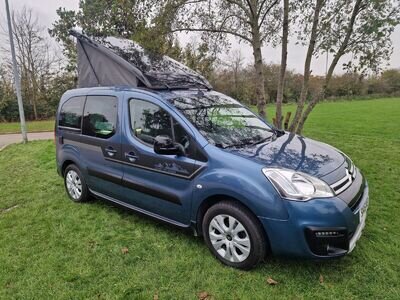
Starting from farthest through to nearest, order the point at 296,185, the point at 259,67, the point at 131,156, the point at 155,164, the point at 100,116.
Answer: the point at 259,67 < the point at 100,116 < the point at 131,156 < the point at 155,164 < the point at 296,185

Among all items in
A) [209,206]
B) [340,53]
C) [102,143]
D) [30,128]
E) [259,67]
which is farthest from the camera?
[30,128]

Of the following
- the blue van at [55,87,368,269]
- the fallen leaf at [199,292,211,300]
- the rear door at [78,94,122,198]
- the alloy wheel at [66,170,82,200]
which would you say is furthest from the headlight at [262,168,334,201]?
the alloy wheel at [66,170,82,200]

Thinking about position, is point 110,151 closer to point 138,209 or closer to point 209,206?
point 138,209

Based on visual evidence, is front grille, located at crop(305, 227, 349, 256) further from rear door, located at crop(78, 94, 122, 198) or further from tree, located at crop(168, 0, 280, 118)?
tree, located at crop(168, 0, 280, 118)

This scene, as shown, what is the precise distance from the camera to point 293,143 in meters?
3.34

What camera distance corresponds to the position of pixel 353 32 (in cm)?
600

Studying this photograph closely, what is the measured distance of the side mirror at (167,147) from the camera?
2984 millimetres

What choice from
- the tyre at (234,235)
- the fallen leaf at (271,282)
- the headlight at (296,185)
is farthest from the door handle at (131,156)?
the fallen leaf at (271,282)

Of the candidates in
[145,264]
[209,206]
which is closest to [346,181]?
[209,206]

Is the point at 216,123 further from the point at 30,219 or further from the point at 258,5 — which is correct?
the point at 258,5

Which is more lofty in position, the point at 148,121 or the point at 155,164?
the point at 148,121

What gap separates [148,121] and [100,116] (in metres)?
0.94

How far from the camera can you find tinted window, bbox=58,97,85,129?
439 cm

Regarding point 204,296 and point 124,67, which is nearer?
point 204,296
